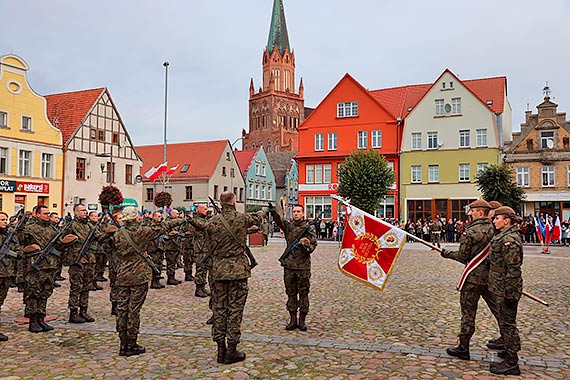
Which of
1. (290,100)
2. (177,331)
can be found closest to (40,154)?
(177,331)

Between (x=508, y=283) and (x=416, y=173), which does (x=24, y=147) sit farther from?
(x=508, y=283)

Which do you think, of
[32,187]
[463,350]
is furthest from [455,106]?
[463,350]

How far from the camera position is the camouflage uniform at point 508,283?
607 cm

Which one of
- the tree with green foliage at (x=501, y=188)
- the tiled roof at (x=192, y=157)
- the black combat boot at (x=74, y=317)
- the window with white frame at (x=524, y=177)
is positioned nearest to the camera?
the black combat boot at (x=74, y=317)

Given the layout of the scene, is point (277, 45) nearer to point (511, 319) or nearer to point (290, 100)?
point (290, 100)

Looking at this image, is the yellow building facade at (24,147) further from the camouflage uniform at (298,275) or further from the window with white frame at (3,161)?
the camouflage uniform at (298,275)

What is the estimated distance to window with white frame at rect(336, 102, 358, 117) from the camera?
4794 cm

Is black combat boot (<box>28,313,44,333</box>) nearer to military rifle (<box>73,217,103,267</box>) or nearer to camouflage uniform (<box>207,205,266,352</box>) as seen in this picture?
military rifle (<box>73,217,103,267</box>)

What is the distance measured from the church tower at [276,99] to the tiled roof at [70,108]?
2536 inches

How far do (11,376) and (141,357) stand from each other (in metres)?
1.46

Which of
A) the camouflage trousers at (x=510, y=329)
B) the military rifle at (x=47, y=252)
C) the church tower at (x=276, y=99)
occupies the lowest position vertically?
the camouflage trousers at (x=510, y=329)

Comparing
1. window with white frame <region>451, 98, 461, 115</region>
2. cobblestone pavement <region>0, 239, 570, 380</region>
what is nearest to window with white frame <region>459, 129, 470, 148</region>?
window with white frame <region>451, 98, 461, 115</region>

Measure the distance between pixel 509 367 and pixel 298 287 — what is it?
11.0 ft

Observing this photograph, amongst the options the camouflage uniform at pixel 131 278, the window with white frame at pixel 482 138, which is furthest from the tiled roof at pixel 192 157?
the camouflage uniform at pixel 131 278
